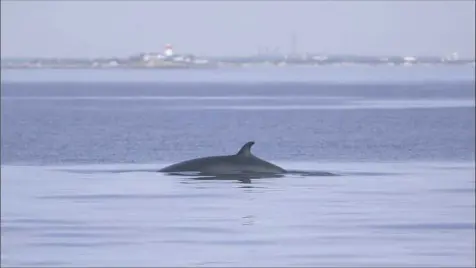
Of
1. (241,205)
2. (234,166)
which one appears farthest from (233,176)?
(241,205)

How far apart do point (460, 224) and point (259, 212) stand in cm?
319

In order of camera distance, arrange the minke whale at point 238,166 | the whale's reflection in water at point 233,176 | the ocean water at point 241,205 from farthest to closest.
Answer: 1. the minke whale at point 238,166
2. the whale's reflection in water at point 233,176
3. the ocean water at point 241,205

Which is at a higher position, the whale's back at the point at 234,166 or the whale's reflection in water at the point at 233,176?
the whale's back at the point at 234,166

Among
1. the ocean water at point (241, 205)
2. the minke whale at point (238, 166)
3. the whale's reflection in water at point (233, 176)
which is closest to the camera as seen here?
the ocean water at point (241, 205)

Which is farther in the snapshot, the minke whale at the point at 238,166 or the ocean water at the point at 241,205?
the minke whale at the point at 238,166

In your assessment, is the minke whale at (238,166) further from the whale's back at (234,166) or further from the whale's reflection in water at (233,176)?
the whale's reflection in water at (233,176)

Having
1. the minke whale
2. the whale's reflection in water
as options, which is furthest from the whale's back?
the whale's reflection in water

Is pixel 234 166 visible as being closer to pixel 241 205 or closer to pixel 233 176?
pixel 233 176

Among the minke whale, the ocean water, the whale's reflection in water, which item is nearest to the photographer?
the ocean water

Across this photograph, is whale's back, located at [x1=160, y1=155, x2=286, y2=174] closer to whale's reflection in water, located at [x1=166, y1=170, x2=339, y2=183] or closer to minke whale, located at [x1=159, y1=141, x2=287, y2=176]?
minke whale, located at [x1=159, y1=141, x2=287, y2=176]

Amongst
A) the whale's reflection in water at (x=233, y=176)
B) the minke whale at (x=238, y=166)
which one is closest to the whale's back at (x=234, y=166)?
the minke whale at (x=238, y=166)

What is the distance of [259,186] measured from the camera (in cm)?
3031

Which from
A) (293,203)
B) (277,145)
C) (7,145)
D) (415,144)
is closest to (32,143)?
(7,145)

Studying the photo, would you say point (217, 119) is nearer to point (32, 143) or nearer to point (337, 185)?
point (32, 143)
